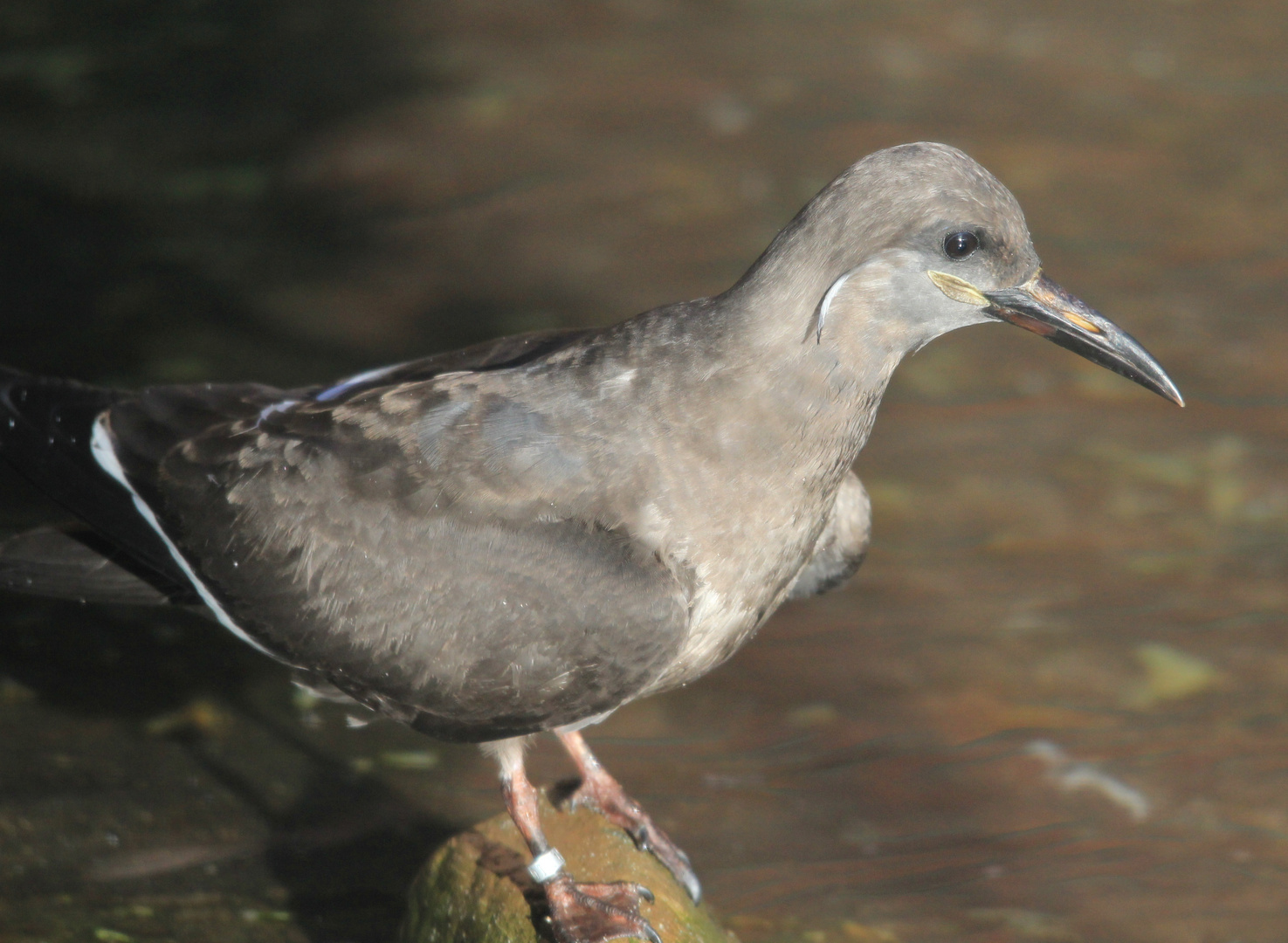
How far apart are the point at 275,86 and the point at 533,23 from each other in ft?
5.92

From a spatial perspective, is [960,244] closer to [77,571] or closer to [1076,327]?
[1076,327]

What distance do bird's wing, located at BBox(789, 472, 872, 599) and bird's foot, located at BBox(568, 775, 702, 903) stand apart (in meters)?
0.91

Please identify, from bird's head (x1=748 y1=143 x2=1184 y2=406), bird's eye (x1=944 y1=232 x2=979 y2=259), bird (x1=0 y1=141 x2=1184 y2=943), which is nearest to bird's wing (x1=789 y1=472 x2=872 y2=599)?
bird (x1=0 y1=141 x2=1184 y2=943)

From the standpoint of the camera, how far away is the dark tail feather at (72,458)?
14.4 feet

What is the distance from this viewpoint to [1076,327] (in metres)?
4.03

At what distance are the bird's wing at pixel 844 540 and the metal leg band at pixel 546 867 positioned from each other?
1129 millimetres

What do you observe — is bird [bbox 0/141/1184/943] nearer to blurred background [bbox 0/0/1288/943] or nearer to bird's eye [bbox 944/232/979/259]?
bird's eye [bbox 944/232/979/259]

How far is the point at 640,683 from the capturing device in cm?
402

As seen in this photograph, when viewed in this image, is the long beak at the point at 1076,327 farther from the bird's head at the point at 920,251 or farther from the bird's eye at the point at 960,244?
the bird's eye at the point at 960,244

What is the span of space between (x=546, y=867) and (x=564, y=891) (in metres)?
0.08

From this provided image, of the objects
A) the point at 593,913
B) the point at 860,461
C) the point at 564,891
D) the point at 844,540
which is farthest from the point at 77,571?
the point at 860,461

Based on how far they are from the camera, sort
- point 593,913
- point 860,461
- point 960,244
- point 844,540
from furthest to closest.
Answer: point 860,461 < point 844,540 < point 593,913 < point 960,244

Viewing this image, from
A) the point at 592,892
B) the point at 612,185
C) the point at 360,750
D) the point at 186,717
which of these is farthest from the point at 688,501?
the point at 612,185

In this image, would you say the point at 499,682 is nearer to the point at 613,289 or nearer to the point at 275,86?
the point at 613,289
